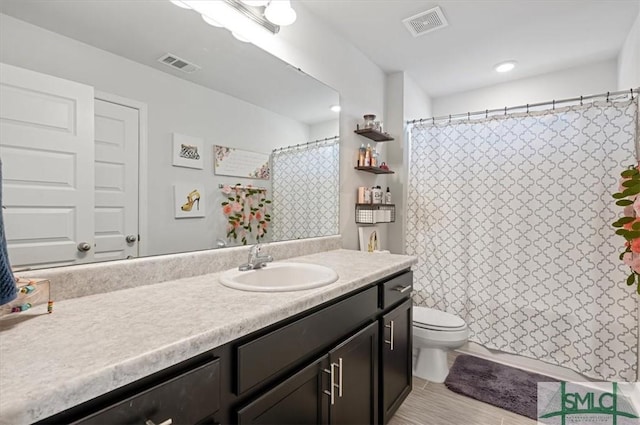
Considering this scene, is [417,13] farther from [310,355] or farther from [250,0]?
[310,355]

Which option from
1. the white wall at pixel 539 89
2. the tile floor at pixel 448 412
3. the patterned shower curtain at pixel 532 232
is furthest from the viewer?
the white wall at pixel 539 89

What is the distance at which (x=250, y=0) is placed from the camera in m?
1.38

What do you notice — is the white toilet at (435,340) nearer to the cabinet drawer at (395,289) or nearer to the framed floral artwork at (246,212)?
the cabinet drawer at (395,289)

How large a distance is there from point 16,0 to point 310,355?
1367mm

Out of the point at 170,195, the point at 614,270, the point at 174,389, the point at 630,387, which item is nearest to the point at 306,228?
the point at 170,195

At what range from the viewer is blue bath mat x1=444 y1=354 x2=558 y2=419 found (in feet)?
6.05

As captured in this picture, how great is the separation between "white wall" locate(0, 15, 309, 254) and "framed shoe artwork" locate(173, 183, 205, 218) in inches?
0.9

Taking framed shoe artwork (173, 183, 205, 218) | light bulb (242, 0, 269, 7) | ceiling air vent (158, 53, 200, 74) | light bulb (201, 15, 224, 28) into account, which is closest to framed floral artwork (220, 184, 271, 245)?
framed shoe artwork (173, 183, 205, 218)

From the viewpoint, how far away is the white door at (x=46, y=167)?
0.87 meters

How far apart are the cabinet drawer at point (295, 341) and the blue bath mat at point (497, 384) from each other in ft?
4.14

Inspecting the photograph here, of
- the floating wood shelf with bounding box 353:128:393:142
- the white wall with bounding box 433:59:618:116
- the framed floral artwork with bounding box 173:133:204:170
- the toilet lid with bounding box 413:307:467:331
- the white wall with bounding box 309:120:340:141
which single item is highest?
the white wall with bounding box 433:59:618:116

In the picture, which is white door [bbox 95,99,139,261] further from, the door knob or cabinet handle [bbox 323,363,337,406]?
cabinet handle [bbox 323,363,337,406]

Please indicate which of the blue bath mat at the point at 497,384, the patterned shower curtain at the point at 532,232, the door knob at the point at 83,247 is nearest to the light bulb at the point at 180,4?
the door knob at the point at 83,247

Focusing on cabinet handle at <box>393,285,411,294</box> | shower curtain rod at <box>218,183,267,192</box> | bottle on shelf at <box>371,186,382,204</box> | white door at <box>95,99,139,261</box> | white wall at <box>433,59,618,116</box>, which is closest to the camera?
white door at <box>95,99,139,261</box>
